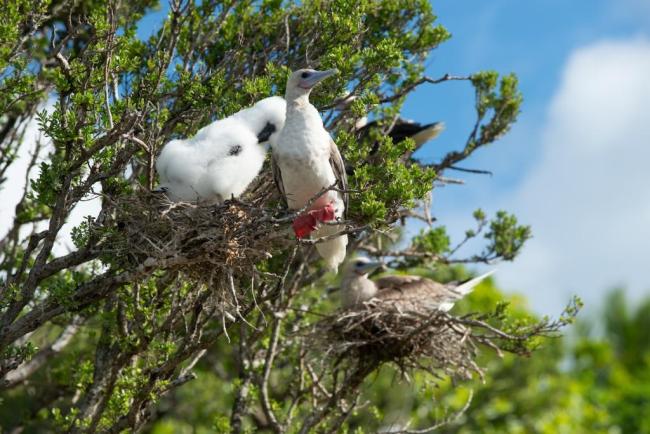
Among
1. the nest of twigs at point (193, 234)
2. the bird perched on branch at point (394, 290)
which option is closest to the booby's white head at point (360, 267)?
the bird perched on branch at point (394, 290)

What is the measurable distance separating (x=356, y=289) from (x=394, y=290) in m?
0.33

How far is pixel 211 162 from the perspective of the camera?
6098 mm

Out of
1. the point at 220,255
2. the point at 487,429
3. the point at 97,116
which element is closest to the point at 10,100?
the point at 97,116

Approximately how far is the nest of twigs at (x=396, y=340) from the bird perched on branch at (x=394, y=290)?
17 cm

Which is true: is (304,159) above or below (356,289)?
below

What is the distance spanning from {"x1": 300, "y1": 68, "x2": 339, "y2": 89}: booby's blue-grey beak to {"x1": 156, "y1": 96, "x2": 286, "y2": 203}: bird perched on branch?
17.1 inches

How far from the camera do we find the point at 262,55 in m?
7.76

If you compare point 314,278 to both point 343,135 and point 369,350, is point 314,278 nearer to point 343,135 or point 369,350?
point 369,350

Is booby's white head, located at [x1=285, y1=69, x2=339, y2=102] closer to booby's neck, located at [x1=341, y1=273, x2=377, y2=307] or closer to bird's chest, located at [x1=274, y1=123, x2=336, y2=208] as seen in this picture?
bird's chest, located at [x1=274, y1=123, x2=336, y2=208]

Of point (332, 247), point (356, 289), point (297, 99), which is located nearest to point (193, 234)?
point (297, 99)

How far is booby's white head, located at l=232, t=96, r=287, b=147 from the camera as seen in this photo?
631cm

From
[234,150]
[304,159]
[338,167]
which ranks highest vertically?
[338,167]

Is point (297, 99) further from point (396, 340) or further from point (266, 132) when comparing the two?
point (396, 340)

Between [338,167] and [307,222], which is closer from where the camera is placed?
[307,222]
